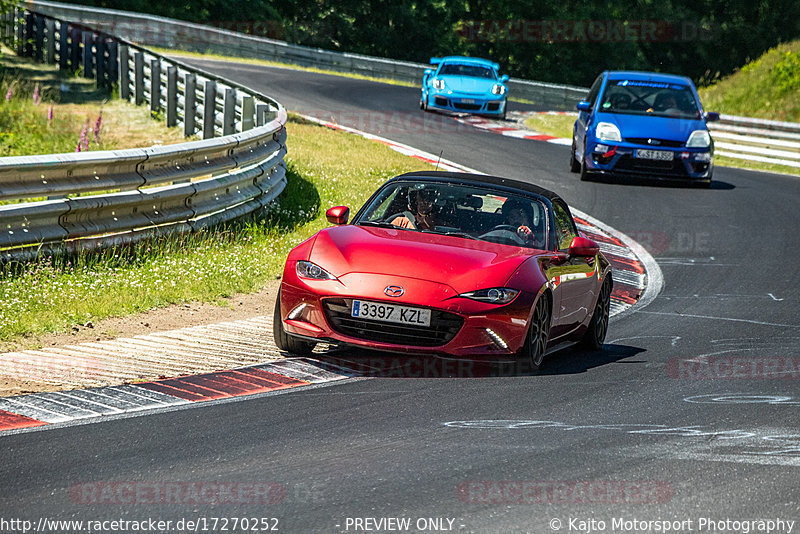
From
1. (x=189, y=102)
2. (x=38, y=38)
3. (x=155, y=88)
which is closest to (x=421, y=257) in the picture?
(x=189, y=102)

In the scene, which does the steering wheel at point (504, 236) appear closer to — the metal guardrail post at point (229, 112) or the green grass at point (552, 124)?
the metal guardrail post at point (229, 112)

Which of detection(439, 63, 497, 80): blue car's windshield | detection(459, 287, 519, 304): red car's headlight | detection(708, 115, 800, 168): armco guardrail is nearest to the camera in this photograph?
detection(459, 287, 519, 304): red car's headlight

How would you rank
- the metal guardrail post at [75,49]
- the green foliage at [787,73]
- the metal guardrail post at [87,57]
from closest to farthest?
the metal guardrail post at [87,57], the metal guardrail post at [75,49], the green foliage at [787,73]

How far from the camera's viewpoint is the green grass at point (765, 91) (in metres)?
33.8

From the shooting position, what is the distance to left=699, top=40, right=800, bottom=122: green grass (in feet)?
111

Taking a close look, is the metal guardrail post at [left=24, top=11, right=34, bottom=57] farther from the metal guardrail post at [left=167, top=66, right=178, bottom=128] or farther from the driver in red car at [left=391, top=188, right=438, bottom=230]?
the driver in red car at [left=391, top=188, right=438, bottom=230]

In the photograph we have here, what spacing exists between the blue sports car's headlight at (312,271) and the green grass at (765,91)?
1085 inches

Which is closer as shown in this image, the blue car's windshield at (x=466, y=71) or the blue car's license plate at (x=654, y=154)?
the blue car's license plate at (x=654, y=154)

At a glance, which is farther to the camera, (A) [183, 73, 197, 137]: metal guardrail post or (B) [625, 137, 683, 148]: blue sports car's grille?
(A) [183, 73, 197, 137]: metal guardrail post

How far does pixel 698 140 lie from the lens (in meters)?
19.3

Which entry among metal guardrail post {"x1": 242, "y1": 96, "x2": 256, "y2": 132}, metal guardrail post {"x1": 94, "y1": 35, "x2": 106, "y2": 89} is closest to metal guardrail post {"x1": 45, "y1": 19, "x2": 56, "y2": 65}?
metal guardrail post {"x1": 94, "y1": 35, "x2": 106, "y2": 89}

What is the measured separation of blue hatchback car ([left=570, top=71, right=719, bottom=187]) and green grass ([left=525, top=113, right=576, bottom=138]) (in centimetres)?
786

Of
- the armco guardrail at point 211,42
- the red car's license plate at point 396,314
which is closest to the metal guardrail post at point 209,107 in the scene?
the red car's license plate at point 396,314

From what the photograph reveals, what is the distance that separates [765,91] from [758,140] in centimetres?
875
